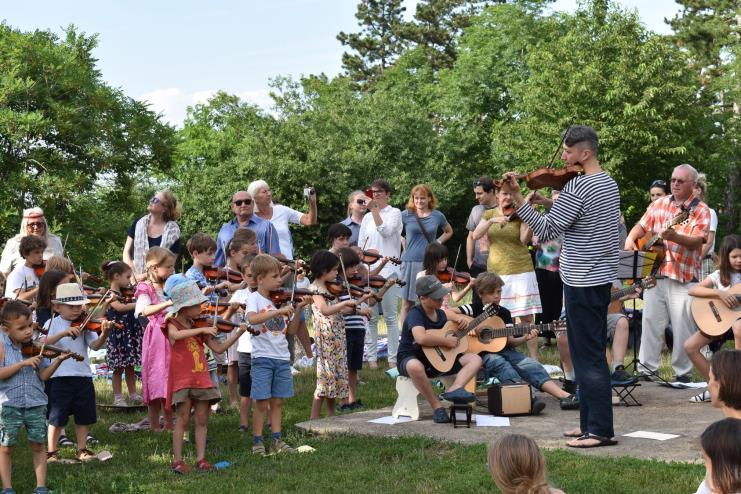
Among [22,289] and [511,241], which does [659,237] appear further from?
[22,289]

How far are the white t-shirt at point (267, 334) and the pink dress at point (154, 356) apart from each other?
81cm

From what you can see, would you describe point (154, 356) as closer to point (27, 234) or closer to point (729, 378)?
point (27, 234)

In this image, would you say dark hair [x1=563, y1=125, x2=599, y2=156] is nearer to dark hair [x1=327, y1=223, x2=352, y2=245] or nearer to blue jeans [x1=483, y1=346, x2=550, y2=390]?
blue jeans [x1=483, y1=346, x2=550, y2=390]

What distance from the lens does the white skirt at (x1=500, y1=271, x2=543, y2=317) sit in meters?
9.85

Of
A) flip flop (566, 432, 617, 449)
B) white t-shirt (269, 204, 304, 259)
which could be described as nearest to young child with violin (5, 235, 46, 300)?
white t-shirt (269, 204, 304, 259)

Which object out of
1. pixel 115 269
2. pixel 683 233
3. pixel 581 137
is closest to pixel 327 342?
pixel 115 269

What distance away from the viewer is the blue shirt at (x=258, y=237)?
30.0ft

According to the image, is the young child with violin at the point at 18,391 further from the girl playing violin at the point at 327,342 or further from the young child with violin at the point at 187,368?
the girl playing violin at the point at 327,342

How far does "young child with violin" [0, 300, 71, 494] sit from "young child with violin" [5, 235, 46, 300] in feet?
6.14

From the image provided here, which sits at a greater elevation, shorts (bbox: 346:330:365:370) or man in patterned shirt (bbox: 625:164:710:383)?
man in patterned shirt (bbox: 625:164:710:383)

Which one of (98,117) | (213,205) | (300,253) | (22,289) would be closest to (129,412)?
(22,289)

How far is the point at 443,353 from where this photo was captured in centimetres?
792

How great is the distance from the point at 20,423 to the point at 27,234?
283cm

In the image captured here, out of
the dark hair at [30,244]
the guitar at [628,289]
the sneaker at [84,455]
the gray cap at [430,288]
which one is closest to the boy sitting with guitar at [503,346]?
the gray cap at [430,288]
